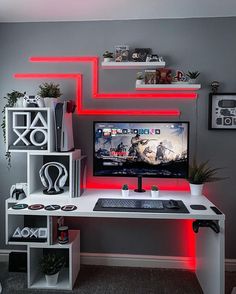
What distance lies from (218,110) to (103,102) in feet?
3.35

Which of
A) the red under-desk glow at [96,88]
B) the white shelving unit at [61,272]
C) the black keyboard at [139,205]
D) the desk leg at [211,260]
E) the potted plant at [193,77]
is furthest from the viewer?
the red under-desk glow at [96,88]

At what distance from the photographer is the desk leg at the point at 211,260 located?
5.48 feet

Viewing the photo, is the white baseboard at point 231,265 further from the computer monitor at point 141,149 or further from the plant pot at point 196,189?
the computer monitor at point 141,149

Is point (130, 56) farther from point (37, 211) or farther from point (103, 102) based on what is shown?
point (37, 211)

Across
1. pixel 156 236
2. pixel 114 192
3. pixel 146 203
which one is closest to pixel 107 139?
pixel 114 192

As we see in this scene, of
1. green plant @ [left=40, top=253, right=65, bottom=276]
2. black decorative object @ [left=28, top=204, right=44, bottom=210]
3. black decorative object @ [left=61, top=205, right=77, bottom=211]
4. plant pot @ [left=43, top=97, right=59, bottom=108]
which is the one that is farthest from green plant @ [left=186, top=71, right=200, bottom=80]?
green plant @ [left=40, top=253, right=65, bottom=276]

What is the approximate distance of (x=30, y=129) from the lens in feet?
6.91

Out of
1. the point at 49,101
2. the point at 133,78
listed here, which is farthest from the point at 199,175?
the point at 49,101

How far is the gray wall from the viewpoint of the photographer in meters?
2.30

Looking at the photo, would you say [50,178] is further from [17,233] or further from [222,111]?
[222,111]

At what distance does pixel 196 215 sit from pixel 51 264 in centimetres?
118

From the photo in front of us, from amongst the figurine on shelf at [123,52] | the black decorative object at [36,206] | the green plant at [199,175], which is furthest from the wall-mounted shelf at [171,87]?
the black decorative object at [36,206]

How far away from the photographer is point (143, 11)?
218 cm

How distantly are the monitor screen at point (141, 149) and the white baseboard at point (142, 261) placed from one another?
31.1 inches
